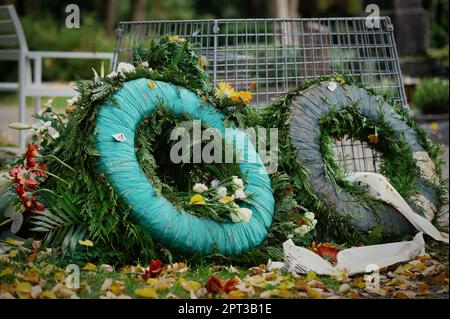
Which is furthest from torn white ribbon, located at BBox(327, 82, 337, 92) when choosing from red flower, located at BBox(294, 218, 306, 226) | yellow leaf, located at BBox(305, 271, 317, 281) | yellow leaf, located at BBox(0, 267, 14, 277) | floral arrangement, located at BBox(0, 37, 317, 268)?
yellow leaf, located at BBox(0, 267, 14, 277)

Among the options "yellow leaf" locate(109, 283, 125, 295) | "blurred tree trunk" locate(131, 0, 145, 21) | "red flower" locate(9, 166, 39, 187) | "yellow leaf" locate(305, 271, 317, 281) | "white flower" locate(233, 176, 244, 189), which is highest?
"blurred tree trunk" locate(131, 0, 145, 21)

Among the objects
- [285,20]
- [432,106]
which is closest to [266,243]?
[285,20]

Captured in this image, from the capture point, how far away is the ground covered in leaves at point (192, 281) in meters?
3.19

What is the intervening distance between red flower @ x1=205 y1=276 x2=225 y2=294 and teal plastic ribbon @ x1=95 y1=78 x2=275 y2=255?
44 cm

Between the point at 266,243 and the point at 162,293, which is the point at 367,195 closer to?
the point at 266,243

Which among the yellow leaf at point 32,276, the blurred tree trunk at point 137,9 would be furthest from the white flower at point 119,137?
the blurred tree trunk at point 137,9

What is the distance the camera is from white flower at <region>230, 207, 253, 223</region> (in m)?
3.69

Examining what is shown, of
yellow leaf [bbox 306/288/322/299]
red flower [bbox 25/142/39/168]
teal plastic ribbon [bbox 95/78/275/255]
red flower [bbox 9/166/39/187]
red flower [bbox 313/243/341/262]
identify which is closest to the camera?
yellow leaf [bbox 306/288/322/299]

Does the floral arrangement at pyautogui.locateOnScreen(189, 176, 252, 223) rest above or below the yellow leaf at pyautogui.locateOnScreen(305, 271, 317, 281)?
above

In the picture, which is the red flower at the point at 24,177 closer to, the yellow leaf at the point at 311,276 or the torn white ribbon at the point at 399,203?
the yellow leaf at the point at 311,276

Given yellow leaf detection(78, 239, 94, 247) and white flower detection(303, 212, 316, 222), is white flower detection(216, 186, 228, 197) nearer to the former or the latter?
white flower detection(303, 212, 316, 222)

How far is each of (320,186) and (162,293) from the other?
4.44ft

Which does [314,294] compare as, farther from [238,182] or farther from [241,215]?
[238,182]

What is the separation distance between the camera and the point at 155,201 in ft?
11.9
